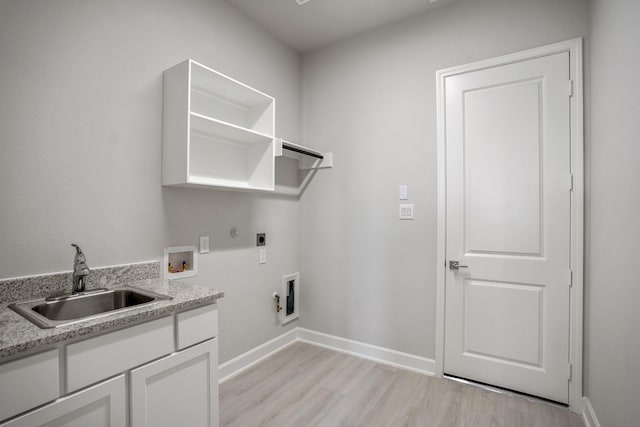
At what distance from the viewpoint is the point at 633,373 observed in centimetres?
126

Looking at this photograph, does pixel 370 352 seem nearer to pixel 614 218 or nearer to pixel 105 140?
pixel 614 218

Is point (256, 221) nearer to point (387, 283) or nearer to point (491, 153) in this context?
point (387, 283)

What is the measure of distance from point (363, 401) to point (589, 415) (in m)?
1.32

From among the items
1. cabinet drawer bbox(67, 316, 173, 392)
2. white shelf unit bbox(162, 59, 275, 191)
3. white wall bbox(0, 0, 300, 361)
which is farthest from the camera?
white shelf unit bbox(162, 59, 275, 191)

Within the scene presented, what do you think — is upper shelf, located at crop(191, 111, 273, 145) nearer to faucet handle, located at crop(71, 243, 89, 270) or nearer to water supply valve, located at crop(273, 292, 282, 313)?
faucet handle, located at crop(71, 243, 89, 270)

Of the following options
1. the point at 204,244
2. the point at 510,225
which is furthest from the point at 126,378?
the point at 510,225

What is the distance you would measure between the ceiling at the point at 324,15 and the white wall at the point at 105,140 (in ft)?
0.73

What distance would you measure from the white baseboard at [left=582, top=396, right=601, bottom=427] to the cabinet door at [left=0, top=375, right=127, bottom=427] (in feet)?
7.72

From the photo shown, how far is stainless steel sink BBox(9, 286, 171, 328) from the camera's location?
1.32 metres

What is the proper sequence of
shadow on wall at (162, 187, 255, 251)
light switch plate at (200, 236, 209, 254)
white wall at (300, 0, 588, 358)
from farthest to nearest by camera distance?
white wall at (300, 0, 588, 358) < light switch plate at (200, 236, 209, 254) < shadow on wall at (162, 187, 255, 251)

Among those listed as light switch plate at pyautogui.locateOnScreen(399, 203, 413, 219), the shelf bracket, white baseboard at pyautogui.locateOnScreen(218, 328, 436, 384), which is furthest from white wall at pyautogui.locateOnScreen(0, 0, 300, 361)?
light switch plate at pyautogui.locateOnScreen(399, 203, 413, 219)

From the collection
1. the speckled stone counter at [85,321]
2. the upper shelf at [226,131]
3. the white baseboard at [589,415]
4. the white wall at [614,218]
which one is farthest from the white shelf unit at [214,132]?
the white baseboard at [589,415]

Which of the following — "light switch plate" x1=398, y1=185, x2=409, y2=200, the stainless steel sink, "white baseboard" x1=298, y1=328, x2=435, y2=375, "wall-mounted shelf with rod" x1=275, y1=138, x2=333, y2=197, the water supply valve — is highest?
"wall-mounted shelf with rod" x1=275, y1=138, x2=333, y2=197

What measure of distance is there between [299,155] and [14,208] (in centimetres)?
207
